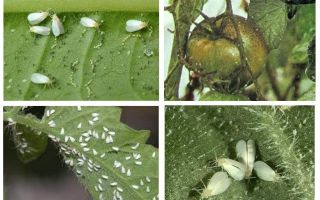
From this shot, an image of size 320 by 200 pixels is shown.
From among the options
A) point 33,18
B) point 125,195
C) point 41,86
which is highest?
point 33,18

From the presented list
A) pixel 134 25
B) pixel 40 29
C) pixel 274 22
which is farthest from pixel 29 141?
pixel 274 22

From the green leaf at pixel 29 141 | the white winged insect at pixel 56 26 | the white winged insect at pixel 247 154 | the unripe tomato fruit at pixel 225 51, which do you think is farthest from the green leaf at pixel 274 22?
the green leaf at pixel 29 141

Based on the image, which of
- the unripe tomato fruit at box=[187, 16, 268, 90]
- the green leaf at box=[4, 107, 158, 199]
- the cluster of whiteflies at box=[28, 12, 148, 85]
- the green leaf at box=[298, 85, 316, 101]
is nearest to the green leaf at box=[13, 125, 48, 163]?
the green leaf at box=[4, 107, 158, 199]

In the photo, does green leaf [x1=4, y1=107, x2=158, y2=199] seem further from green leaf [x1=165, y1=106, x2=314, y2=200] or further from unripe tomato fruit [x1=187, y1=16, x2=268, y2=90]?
unripe tomato fruit [x1=187, y1=16, x2=268, y2=90]

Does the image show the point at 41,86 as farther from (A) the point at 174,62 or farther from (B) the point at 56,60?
(A) the point at 174,62

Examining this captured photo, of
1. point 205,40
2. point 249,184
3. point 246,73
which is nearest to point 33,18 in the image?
point 205,40

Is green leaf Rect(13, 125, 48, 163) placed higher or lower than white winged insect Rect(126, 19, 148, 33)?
lower
